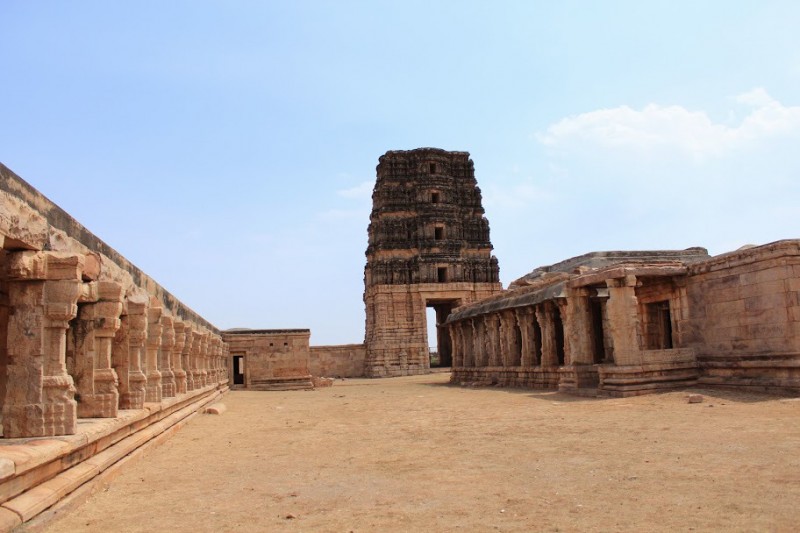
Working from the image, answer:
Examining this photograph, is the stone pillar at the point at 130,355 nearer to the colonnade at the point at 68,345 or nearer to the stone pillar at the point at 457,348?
the colonnade at the point at 68,345

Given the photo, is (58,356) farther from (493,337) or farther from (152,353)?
(493,337)

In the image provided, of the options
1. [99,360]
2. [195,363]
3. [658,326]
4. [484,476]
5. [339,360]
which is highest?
[658,326]

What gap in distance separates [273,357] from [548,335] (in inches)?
617

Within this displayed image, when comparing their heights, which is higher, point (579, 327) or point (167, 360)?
point (579, 327)

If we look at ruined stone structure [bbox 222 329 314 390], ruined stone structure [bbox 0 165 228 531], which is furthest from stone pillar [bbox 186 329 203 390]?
ruined stone structure [bbox 222 329 314 390]

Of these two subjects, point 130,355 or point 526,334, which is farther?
point 526,334

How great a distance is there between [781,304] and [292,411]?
11.0 m

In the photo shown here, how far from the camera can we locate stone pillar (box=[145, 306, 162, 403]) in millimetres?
10523

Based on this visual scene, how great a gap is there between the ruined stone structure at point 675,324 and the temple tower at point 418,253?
19.4 metres

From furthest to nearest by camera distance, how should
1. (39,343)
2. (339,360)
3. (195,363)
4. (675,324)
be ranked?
1. (339,360)
2. (195,363)
3. (675,324)
4. (39,343)

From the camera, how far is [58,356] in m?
6.08

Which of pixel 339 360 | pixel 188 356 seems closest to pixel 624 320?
pixel 188 356

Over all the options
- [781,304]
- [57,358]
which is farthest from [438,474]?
[781,304]

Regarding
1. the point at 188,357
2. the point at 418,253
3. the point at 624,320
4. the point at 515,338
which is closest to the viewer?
the point at 624,320
